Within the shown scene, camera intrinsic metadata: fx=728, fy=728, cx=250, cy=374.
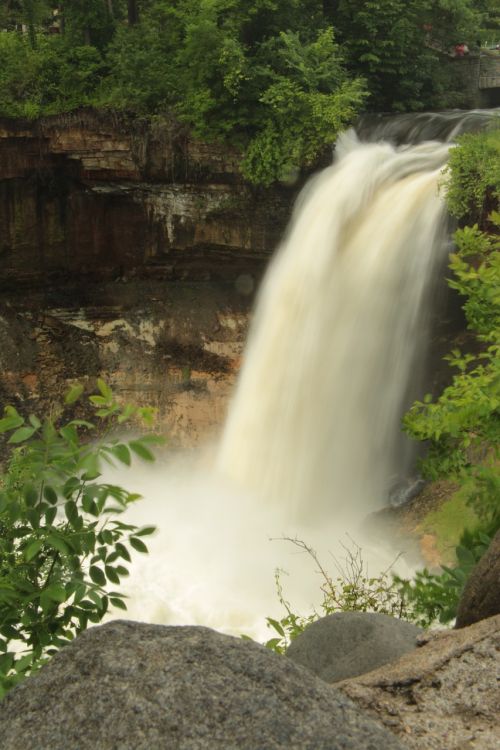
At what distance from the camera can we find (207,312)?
47.7ft

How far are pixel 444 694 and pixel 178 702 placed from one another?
96 cm

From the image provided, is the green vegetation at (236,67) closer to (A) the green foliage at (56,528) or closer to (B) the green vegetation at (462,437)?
(B) the green vegetation at (462,437)

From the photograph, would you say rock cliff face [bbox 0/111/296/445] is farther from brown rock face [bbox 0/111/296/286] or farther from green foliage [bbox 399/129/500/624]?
green foliage [bbox 399/129/500/624]

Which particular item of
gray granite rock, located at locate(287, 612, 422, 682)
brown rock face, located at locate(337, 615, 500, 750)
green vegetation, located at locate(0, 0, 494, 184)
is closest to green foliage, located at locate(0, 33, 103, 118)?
green vegetation, located at locate(0, 0, 494, 184)

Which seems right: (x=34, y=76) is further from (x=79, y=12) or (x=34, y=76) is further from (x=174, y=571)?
(x=174, y=571)

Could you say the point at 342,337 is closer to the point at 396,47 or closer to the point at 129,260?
the point at 129,260

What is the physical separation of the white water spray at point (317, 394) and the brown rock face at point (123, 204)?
127 cm

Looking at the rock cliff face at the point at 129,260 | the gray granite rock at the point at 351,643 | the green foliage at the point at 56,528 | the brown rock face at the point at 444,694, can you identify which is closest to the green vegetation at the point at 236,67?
the rock cliff face at the point at 129,260

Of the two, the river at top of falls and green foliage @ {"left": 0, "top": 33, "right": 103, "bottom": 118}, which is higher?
green foliage @ {"left": 0, "top": 33, "right": 103, "bottom": 118}

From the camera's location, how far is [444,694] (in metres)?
2.30

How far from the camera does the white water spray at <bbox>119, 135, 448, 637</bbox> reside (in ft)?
33.2

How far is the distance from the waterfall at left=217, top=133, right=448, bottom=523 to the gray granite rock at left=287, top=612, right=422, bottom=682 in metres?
6.68

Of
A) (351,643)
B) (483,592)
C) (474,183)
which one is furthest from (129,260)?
(483,592)

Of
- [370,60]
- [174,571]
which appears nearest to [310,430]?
[174,571]
